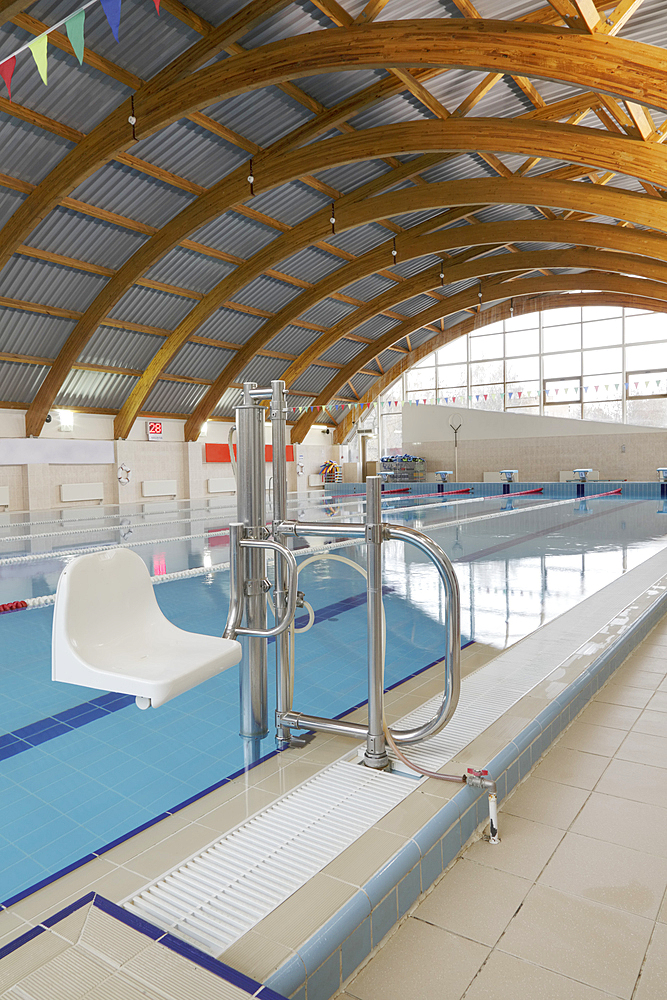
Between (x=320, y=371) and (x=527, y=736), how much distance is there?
21.3m

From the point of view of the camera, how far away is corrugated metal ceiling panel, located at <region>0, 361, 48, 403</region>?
47.4 ft

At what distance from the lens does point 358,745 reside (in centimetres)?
229

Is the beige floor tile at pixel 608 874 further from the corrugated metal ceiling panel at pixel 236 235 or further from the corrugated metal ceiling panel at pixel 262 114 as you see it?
the corrugated metal ceiling panel at pixel 236 235

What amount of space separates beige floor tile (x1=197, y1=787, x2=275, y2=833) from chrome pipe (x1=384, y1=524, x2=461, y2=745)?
1.63 feet

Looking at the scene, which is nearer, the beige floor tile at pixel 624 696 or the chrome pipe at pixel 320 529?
the chrome pipe at pixel 320 529

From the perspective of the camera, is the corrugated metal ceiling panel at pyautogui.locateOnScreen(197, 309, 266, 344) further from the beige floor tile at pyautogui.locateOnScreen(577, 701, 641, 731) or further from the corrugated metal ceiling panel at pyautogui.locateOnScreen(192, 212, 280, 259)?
the beige floor tile at pyautogui.locateOnScreen(577, 701, 641, 731)

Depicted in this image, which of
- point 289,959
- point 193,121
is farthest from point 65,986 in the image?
point 193,121

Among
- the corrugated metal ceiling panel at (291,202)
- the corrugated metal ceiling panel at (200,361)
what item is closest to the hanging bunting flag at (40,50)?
the corrugated metal ceiling panel at (291,202)

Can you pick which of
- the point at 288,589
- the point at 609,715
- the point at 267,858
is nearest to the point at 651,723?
the point at 609,715

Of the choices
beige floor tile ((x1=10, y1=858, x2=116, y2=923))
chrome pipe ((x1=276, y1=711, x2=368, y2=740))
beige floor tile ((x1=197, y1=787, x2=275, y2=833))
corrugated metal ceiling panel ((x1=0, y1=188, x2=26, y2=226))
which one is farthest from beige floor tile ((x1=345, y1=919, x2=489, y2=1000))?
corrugated metal ceiling panel ((x1=0, y1=188, x2=26, y2=226))

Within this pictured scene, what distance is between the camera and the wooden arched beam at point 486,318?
806 inches

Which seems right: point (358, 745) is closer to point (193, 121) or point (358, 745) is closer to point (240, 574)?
point (240, 574)

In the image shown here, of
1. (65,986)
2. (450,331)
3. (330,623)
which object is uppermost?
(450,331)

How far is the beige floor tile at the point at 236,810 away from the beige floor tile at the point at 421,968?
56 centimetres
